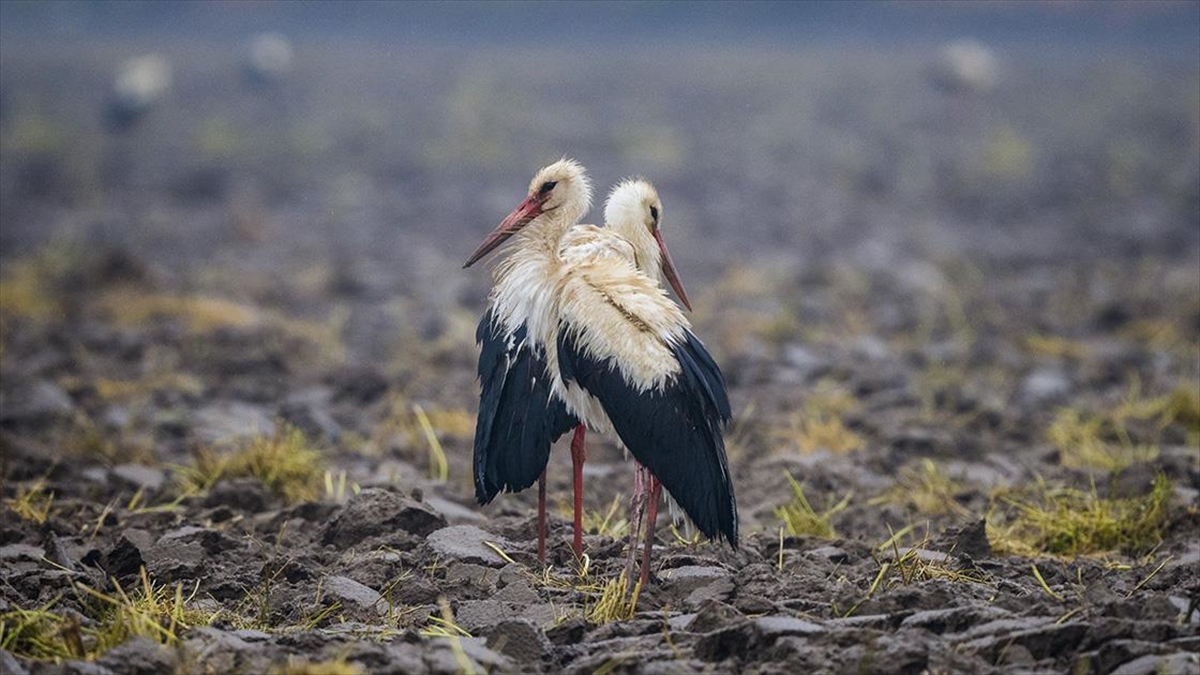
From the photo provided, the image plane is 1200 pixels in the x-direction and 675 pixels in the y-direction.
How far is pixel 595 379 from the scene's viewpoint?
16.5 feet

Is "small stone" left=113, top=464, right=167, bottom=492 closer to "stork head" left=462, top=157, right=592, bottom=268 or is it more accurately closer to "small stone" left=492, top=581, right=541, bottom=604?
"stork head" left=462, top=157, right=592, bottom=268

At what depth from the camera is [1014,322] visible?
11.9 meters

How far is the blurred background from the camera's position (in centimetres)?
937

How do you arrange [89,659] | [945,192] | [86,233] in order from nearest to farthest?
[89,659] < [86,233] < [945,192]

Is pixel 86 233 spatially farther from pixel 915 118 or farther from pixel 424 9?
pixel 424 9

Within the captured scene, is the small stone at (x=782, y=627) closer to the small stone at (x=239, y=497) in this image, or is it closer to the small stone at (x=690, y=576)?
the small stone at (x=690, y=576)

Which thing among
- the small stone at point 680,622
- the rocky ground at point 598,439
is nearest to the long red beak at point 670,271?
the rocky ground at point 598,439

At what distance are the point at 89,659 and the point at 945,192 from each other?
15.8 meters

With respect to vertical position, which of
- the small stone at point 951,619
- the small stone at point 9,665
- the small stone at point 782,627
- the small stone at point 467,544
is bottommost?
the small stone at point 9,665

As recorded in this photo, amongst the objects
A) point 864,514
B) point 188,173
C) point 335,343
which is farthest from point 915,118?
point 864,514

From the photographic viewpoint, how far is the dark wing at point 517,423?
5168 mm

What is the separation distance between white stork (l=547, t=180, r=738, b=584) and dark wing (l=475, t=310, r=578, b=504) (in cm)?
6

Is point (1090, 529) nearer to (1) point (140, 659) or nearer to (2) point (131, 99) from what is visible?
(1) point (140, 659)

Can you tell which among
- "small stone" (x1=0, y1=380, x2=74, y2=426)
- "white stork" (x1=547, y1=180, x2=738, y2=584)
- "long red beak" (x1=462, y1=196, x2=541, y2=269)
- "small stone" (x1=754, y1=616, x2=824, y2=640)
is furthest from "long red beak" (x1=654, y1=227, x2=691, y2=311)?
"small stone" (x1=0, y1=380, x2=74, y2=426)
